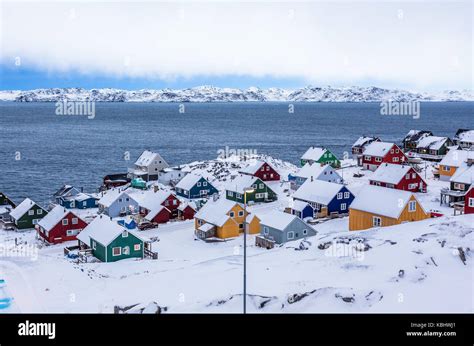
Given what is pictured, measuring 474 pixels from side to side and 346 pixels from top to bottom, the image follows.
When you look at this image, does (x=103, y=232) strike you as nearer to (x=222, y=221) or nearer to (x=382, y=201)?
(x=222, y=221)

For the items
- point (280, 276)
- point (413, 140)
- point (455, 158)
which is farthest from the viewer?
point (413, 140)

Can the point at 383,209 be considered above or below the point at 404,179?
below

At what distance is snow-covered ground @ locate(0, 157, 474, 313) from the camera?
54.3 feet

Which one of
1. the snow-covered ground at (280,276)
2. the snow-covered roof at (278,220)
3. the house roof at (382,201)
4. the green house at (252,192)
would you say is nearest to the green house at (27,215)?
the snow-covered ground at (280,276)

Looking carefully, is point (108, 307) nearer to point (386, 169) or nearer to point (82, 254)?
point (82, 254)

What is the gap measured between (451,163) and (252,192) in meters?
23.3

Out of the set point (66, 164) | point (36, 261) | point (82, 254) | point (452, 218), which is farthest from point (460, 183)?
point (66, 164)

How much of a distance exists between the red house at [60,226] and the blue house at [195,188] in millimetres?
16767

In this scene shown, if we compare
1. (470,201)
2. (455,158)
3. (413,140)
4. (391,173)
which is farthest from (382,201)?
(413,140)

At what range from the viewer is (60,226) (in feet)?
132

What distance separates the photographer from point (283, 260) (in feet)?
92.0

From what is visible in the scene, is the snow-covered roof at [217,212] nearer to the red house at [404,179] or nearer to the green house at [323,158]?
the red house at [404,179]

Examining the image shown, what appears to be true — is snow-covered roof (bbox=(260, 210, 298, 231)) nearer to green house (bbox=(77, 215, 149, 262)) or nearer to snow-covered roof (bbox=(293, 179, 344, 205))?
snow-covered roof (bbox=(293, 179, 344, 205))
